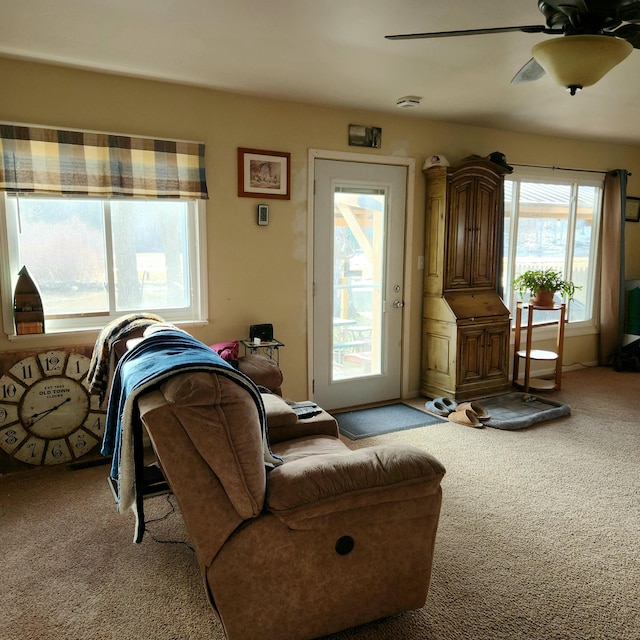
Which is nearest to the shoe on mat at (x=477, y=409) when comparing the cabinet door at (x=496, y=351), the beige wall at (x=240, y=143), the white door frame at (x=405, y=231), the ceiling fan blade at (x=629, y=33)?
the cabinet door at (x=496, y=351)

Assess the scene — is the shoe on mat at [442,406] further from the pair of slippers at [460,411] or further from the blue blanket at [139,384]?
the blue blanket at [139,384]

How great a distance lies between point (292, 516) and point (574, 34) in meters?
2.01

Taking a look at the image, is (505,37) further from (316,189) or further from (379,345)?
(379,345)

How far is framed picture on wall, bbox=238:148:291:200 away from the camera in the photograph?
372 cm

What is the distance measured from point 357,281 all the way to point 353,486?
9.19ft

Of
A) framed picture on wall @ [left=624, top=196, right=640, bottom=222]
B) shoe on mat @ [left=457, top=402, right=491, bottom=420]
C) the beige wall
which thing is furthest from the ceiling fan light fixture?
framed picture on wall @ [left=624, top=196, right=640, bottom=222]

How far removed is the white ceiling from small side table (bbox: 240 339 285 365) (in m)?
1.72

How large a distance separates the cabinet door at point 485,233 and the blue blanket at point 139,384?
3.27 meters

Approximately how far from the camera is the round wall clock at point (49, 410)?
10.2 ft

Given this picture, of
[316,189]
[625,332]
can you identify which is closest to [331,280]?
[316,189]

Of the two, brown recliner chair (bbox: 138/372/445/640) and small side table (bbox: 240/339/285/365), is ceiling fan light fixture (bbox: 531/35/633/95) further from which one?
small side table (bbox: 240/339/285/365)

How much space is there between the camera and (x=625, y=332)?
5.86 meters

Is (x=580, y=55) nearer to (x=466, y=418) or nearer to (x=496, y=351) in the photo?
(x=466, y=418)

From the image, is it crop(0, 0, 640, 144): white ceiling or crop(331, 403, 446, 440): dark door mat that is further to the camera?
crop(331, 403, 446, 440): dark door mat
